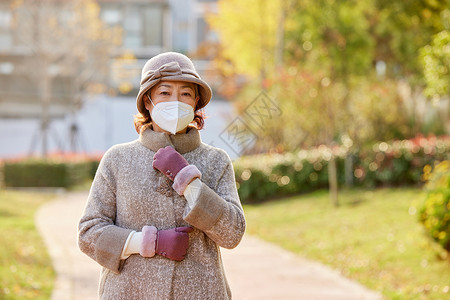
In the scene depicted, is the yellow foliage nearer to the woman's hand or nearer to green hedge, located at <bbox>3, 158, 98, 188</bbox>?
green hedge, located at <bbox>3, 158, 98, 188</bbox>

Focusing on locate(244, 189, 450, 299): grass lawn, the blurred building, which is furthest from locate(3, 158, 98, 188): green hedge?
locate(244, 189, 450, 299): grass lawn

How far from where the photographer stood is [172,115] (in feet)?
8.74

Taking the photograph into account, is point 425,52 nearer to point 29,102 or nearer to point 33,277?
point 33,277

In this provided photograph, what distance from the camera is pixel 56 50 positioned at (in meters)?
24.7

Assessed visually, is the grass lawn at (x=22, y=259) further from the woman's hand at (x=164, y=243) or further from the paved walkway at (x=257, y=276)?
the woman's hand at (x=164, y=243)

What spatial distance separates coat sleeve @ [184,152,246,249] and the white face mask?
0.26 metres

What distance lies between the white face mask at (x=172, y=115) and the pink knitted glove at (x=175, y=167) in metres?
0.10

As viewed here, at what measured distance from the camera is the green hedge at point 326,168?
50.2 ft

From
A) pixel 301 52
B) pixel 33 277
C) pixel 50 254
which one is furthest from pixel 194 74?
pixel 301 52

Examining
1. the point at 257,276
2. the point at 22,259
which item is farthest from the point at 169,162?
the point at 22,259

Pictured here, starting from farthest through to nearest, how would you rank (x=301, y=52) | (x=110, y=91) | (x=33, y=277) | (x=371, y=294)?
(x=110, y=91) → (x=301, y=52) → (x=33, y=277) → (x=371, y=294)

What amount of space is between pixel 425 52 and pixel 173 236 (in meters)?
5.89

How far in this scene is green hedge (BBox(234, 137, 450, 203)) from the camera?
1531 centimetres

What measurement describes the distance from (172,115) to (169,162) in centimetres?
19
